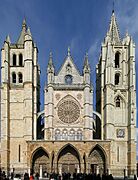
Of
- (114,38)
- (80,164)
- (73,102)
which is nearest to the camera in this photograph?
(80,164)

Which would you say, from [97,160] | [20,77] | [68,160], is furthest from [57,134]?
[20,77]

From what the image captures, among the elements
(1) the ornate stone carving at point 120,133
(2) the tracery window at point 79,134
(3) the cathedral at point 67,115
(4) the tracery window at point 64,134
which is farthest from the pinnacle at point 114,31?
(4) the tracery window at point 64,134

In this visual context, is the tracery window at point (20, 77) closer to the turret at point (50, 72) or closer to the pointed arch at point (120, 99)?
the turret at point (50, 72)

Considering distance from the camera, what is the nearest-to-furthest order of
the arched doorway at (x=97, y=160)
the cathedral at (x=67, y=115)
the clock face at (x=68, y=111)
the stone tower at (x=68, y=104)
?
the cathedral at (x=67, y=115)
the arched doorway at (x=97, y=160)
the stone tower at (x=68, y=104)
the clock face at (x=68, y=111)

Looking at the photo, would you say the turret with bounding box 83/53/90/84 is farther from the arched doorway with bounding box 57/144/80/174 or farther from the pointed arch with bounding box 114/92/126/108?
the arched doorway with bounding box 57/144/80/174

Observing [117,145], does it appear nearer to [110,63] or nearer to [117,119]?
[117,119]

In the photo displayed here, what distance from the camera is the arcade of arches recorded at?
44562 mm

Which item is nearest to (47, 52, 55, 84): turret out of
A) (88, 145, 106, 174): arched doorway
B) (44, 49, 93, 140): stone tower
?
(44, 49, 93, 140): stone tower

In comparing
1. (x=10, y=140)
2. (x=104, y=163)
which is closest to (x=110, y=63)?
(x=104, y=163)

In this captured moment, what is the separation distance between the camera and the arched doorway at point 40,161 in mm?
44969

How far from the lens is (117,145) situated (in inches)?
1838

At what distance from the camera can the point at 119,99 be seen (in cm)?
4822

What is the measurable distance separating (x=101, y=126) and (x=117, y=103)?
11.6 ft

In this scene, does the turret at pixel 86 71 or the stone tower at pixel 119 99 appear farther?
the turret at pixel 86 71
